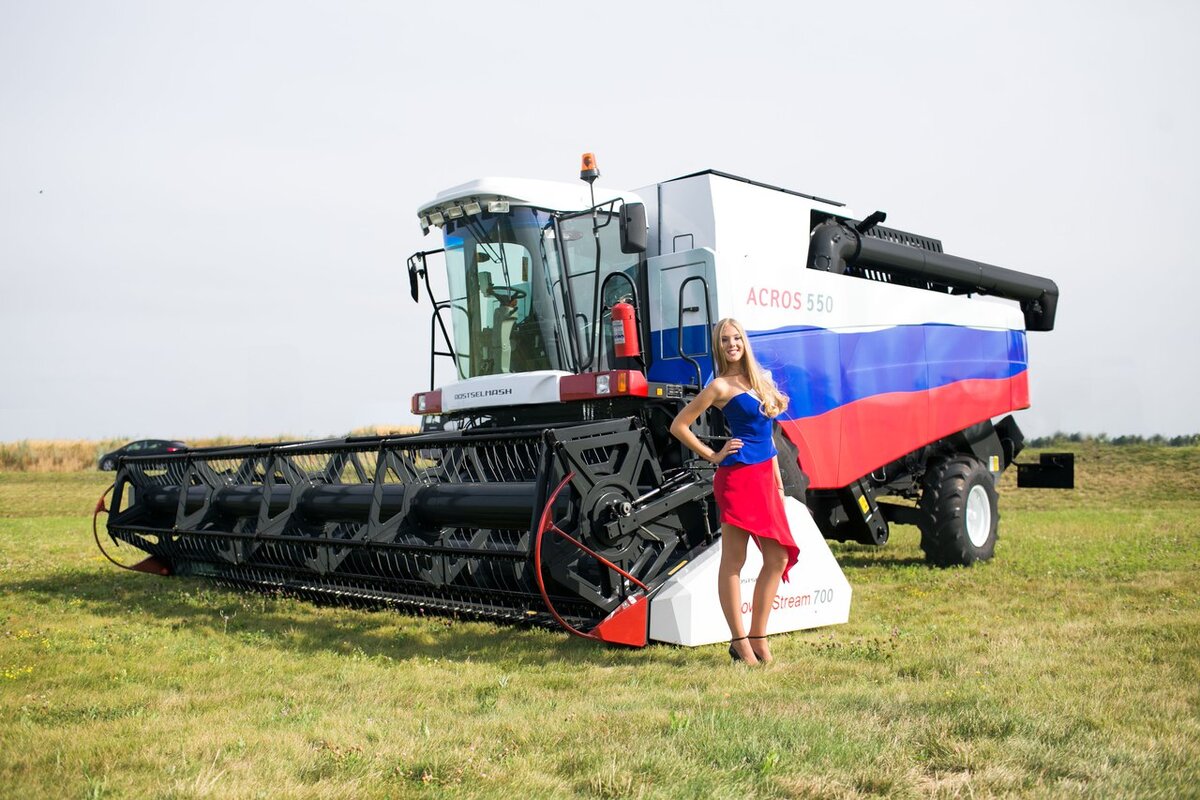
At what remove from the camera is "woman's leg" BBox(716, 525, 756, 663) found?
5.41 m

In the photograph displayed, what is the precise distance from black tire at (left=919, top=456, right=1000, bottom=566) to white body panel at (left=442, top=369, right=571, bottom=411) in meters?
4.56

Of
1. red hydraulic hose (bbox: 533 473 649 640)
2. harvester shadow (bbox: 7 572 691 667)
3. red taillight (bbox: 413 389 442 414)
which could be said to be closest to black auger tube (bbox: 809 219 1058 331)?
red taillight (bbox: 413 389 442 414)

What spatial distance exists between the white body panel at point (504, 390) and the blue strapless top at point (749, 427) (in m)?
2.30

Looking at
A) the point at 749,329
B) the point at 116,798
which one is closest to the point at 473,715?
the point at 116,798

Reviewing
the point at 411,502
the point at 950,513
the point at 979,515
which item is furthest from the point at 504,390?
the point at 979,515

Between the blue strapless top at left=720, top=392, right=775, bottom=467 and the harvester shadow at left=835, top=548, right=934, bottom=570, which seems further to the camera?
the harvester shadow at left=835, top=548, right=934, bottom=570

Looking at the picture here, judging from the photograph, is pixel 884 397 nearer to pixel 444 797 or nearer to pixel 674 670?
pixel 674 670

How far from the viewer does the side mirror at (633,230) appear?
681 cm

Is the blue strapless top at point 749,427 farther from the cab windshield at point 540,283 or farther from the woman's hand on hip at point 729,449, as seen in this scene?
the cab windshield at point 540,283

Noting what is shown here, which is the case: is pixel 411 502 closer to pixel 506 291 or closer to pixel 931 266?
pixel 506 291

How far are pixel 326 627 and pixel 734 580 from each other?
2.95 m

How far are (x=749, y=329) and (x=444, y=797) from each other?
508 centimetres

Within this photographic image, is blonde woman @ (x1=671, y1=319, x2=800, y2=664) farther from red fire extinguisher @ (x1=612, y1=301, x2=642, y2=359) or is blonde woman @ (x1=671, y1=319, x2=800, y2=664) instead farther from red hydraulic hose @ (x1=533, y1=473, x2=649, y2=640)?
red fire extinguisher @ (x1=612, y1=301, x2=642, y2=359)

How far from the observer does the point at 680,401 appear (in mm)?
6875
